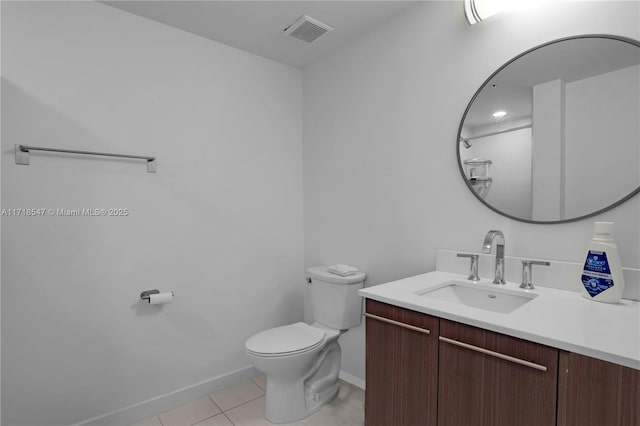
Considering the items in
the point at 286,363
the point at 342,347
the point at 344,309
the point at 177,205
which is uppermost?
the point at 177,205

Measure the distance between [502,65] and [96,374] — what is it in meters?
2.59

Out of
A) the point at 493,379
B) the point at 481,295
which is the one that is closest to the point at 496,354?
the point at 493,379

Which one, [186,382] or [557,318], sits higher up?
[557,318]

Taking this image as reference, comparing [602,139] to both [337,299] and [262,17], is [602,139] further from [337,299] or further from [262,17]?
[262,17]

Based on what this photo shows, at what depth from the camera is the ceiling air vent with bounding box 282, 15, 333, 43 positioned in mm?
2000

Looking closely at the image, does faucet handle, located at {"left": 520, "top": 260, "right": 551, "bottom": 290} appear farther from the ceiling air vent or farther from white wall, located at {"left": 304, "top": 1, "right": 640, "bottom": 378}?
the ceiling air vent

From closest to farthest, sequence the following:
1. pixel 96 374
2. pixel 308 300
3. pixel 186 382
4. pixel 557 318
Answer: pixel 557 318
pixel 96 374
pixel 186 382
pixel 308 300

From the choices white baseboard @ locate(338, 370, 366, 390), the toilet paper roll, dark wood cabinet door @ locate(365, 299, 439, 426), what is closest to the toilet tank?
white baseboard @ locate(338, 370, 366, 390)

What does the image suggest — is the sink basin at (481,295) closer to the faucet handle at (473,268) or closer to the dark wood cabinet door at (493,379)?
the faucet handle at (473,268)

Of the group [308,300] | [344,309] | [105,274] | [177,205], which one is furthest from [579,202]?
[105,274]

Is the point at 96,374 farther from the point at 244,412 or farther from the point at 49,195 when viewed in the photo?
the point at 49,195

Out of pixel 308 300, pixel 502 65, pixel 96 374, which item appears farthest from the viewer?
pixel 308 300

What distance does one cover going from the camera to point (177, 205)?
6.91 ft

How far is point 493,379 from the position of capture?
3.37ft
